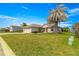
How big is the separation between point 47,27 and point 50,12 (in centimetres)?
18

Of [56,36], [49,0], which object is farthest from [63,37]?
[49,0]

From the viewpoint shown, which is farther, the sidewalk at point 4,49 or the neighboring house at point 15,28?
the neighboring house at point 15,28

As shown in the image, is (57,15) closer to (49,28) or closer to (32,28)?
(49,28)

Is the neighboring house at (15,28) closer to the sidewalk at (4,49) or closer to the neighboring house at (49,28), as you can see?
the sidewalk at (4,49)

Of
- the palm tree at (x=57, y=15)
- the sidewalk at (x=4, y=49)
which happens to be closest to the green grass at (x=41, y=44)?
the sidewalk at (x=4, y=49)

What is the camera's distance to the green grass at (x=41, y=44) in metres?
2.97

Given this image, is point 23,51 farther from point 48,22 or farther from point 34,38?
point 48,22

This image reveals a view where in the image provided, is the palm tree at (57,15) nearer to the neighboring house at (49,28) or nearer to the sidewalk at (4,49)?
the neighboring house at (49,28)

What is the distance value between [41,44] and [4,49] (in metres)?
0.44

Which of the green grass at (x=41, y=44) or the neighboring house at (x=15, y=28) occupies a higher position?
the neighboring house at (x=15, y=28)

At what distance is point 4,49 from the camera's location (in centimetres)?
297

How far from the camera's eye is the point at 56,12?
3.01 meters

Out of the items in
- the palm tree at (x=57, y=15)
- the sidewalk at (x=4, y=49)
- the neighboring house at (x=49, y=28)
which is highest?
the palm tree at (x=57, y=15)

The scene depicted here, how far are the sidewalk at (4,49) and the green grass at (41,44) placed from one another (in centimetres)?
4
